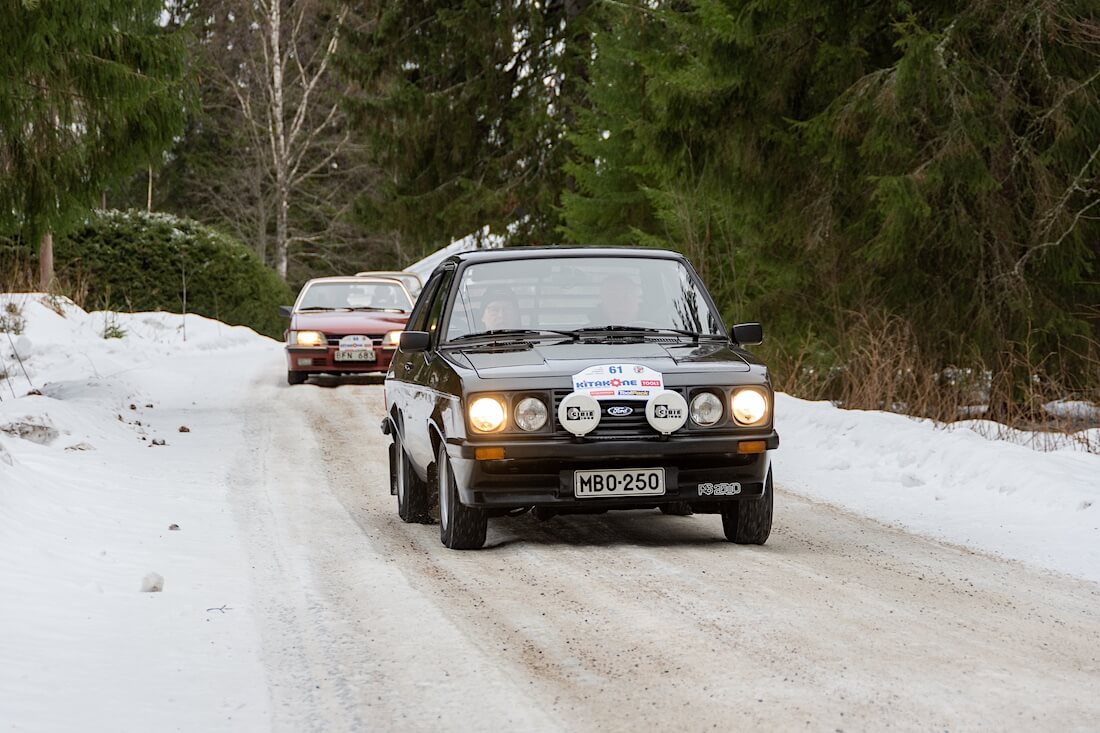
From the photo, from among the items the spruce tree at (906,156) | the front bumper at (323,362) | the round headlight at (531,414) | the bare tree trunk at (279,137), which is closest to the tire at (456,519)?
the round headlight at (531,414)

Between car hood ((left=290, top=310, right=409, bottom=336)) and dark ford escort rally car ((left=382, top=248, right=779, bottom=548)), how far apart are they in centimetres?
1242

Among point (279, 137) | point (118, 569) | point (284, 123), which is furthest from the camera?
point (284, 123)

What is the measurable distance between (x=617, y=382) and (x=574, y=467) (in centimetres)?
49

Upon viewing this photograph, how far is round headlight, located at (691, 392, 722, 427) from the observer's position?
23.9ft

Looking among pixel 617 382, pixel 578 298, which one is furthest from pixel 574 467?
pixel 578 298

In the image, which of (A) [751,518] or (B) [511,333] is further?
(B) [511,333]

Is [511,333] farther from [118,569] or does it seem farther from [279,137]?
[279,137]

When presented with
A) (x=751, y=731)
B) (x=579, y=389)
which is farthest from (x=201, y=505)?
(x=751, y=731)

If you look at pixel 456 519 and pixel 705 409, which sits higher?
pixel 705 409

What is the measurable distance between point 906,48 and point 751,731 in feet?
34.5

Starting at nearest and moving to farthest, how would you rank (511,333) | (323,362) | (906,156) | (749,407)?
(749,407) < (511,333) < (906,156) < (323,362)

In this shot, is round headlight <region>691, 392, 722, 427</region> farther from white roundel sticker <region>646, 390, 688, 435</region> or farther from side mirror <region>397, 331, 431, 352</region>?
side mirror <region>397, 331, 431, 352</region>

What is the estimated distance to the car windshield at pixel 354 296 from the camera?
71.1 ft

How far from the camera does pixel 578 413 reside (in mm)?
7133
